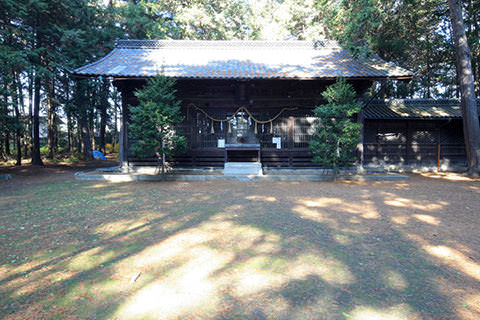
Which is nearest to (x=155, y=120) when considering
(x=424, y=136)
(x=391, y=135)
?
(x=391, y=135)

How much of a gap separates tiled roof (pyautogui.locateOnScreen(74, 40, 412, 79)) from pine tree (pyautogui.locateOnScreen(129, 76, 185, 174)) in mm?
998

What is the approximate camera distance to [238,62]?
10.8 meters

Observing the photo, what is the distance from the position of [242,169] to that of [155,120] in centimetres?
344

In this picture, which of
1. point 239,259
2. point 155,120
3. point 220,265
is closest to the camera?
point 220,265

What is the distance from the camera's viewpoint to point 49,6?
10539mm

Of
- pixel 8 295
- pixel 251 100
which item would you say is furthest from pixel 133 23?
pixel 8 295

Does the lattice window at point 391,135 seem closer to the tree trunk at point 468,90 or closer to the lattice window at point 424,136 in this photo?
the lattice window at point 424,136

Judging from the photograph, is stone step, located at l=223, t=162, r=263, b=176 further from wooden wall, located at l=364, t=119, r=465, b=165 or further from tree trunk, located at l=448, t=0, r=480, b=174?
tree trunk, located at l=448, t=0, r=480, b=174

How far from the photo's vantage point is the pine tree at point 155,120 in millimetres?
7398

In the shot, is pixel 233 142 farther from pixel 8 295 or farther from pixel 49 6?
pixel 49 6

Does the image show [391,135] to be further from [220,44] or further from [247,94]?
[220,44]

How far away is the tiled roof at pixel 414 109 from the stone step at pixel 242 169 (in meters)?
6.33

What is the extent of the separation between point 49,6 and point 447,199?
15.9 m

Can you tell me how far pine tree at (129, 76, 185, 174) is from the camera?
7.40m
